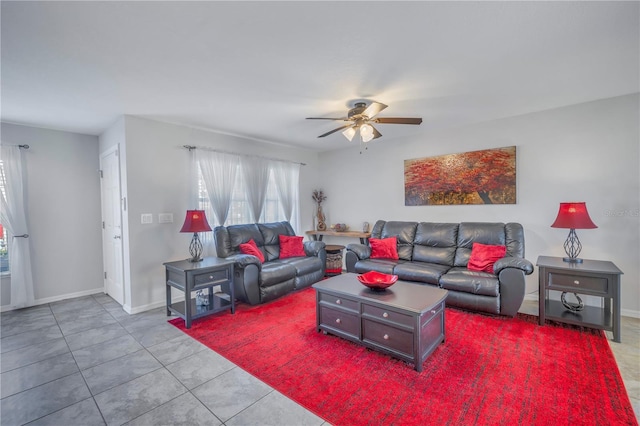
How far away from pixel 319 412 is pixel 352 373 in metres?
0.50

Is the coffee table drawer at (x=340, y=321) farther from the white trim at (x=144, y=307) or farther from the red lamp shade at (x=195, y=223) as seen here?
the white trim at (x=144, y=307)

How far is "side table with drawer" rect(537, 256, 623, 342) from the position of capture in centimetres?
272

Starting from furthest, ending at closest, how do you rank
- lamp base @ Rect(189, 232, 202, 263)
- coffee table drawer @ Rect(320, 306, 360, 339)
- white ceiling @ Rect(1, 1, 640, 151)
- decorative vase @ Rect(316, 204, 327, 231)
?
1. decorative vase @ Rect(316, 204, 327, 231)
2. lamp base @ Rect(189, 232, 202, 263)
3. coffee table drawer @ Rect(320, 306, 360, 339)
4. white ceiling @ Rect(1, 1, 640, 151)

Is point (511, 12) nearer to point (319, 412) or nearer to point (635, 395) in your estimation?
point (635, 395)

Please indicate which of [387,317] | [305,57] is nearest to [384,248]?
[387,317]

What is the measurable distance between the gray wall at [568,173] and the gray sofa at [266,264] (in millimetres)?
1973

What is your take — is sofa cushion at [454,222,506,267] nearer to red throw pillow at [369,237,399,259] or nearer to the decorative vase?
red throw pillow at [369,237,399,259]

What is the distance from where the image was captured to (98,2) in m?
1.62

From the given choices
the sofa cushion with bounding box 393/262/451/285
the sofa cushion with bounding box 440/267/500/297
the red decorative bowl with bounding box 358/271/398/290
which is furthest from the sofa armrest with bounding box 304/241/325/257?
the sofa cushion with bounding box 440/267/500/297

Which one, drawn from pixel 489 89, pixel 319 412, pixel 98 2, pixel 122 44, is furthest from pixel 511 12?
pixel 319 412

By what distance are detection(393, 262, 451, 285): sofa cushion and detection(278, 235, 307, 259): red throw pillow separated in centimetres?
166

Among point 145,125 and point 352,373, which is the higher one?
point 145,125

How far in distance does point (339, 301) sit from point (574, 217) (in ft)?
8.97

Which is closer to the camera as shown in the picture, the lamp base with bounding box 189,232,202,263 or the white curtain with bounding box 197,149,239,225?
the lamp base with bounding box 189,232,202,263
